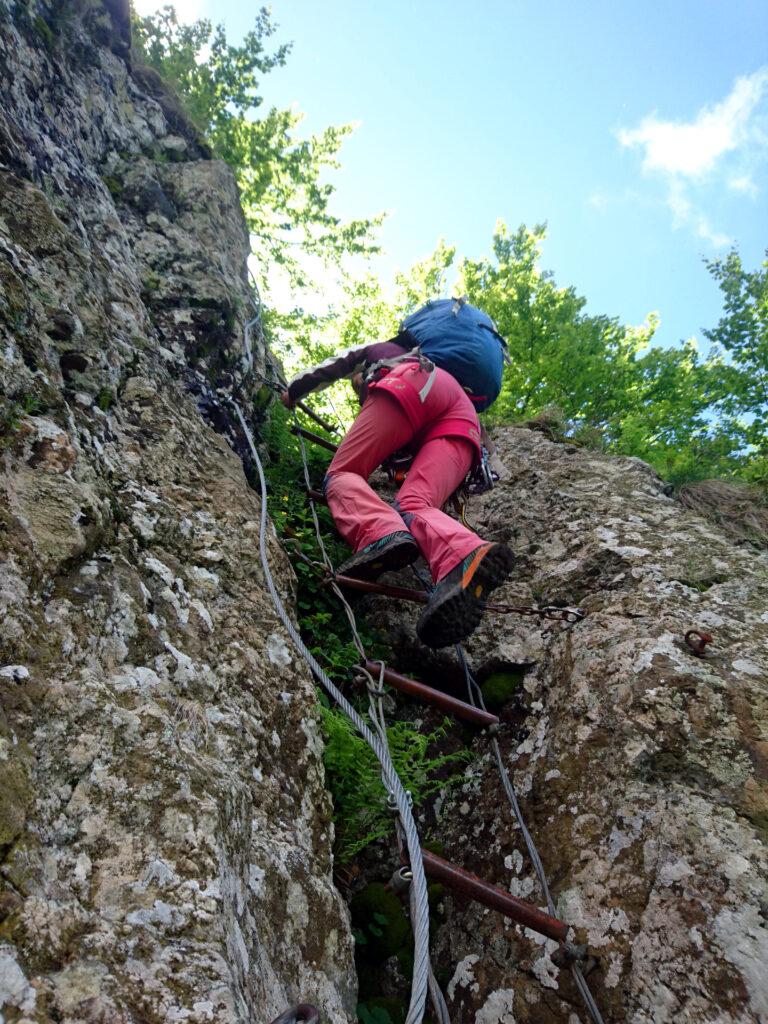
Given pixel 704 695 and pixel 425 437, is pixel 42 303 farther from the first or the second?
pixel 704 695

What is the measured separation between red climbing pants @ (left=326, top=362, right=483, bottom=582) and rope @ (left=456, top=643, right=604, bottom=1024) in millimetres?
960

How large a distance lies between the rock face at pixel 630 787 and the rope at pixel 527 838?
47 millimetres

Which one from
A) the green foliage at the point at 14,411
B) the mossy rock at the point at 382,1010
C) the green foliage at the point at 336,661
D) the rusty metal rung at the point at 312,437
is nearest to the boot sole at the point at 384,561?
the green foliage at the point at 336,661

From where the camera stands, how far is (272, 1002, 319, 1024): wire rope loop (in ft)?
Answer: 4.42

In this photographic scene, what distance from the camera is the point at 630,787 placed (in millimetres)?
2533

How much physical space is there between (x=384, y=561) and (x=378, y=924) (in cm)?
180

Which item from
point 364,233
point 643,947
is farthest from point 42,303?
point 364,233

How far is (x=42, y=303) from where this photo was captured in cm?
290

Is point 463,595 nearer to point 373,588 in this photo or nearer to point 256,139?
point 373,588

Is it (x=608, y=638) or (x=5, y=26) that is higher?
(x=5, y=26)

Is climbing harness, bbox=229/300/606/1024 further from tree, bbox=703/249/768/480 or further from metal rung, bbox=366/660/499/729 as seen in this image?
tree, bbox=703/249/768/480

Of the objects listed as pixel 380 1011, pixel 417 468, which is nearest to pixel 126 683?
pixel 380 1011

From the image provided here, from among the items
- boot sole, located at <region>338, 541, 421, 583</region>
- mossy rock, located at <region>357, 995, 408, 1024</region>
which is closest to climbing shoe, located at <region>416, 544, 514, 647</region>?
boot sole, located at <region>338, 541, 421, 583</region>

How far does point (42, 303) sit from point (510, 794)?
336 centimetres
